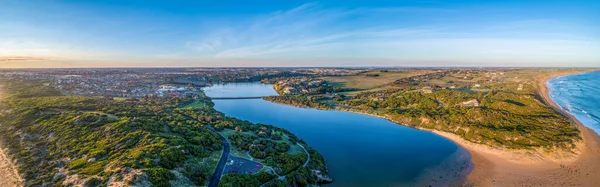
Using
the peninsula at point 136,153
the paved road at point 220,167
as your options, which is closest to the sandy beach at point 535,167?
the peninsula at point 136,153

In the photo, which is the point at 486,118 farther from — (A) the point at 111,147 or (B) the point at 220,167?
(A) the point at 111,147

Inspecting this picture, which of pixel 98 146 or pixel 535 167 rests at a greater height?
pixel 98 146

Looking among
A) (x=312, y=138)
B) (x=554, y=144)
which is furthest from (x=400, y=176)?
(x=554, y=144)

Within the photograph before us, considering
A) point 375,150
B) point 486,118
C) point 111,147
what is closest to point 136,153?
point 111,147

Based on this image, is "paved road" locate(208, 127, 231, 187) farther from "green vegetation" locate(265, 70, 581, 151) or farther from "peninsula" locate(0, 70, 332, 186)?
"green vegetation" locate(265, 70, 581, 151)

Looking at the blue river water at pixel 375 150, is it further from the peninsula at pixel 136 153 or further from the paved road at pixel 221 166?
the paved road at pixel 221 166

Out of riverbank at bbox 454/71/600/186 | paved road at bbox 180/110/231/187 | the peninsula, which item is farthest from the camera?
riverbank at bbox 454/71/600/186

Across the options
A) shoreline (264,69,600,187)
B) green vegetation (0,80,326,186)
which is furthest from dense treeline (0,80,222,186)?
shoreline (264,69,600,187)
